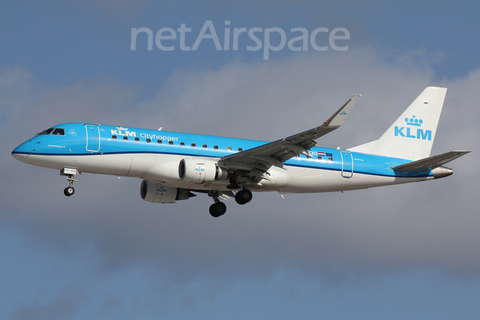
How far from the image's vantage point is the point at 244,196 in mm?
43031

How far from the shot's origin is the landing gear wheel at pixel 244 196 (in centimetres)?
4303

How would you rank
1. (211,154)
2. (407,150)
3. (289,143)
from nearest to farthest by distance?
(289,143), (211,154), (407,150)

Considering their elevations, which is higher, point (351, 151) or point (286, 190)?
point (351, 151)

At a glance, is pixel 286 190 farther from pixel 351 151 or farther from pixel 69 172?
pixel 69 172

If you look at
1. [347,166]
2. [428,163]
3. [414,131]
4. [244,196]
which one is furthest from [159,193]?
[414,131]

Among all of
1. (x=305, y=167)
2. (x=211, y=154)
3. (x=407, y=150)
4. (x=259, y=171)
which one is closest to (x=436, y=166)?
(x=407, y=150)

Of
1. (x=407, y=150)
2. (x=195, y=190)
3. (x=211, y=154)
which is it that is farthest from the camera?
(x=407, y=150)

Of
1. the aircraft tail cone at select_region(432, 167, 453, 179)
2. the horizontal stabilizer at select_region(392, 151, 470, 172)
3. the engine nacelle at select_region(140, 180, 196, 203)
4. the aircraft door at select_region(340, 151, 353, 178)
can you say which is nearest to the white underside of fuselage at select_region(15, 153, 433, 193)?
the aircraft door at select_region(340, 151, 353, 178)

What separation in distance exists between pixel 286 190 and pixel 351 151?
5594 mm

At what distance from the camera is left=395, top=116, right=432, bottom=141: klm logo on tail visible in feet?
163

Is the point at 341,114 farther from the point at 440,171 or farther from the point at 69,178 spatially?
the point at 69,178

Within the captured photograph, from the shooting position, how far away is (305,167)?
43938mm

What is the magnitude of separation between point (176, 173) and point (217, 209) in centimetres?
591

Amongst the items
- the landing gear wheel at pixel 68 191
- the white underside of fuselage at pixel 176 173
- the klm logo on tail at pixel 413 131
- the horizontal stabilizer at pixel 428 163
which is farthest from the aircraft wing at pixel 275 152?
the klm logo on tail at pixel 413 131
